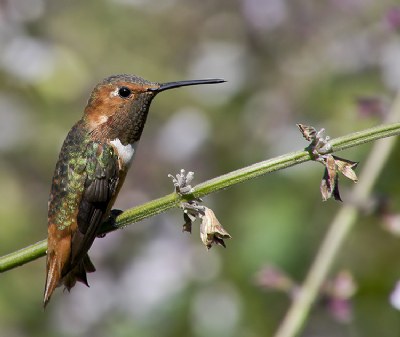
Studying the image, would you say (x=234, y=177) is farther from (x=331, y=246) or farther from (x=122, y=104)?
(x=331, y=246)

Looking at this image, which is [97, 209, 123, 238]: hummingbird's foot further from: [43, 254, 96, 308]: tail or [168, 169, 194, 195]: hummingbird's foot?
[168, 169, 194, 195]: hummingbird's foot

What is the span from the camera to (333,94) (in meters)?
3.93

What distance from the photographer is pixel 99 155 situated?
2367mm

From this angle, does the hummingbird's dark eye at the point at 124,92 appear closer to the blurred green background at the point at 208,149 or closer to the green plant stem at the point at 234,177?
the green plant stem at the point at 234,177

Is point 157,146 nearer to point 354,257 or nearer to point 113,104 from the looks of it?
point 354,257

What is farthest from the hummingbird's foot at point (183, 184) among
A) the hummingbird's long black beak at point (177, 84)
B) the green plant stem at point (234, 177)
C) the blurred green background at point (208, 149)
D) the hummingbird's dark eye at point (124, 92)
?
the blurred green background at point (208, 149)

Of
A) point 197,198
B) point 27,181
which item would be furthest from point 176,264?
point 197,198

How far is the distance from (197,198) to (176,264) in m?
2.28

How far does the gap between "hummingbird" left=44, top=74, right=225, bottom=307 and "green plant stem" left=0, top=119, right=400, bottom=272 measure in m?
0.42

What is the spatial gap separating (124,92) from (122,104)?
0.11ft

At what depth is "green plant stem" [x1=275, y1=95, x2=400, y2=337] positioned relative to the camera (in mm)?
2504

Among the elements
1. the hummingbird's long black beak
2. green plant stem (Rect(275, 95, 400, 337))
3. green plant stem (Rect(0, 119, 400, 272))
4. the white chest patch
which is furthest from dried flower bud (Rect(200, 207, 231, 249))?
green plant stem (Rect(275, 95, 400, 337))

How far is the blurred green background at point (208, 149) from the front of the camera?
3680mm

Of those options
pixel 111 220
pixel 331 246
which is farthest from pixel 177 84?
pixel 331 246
